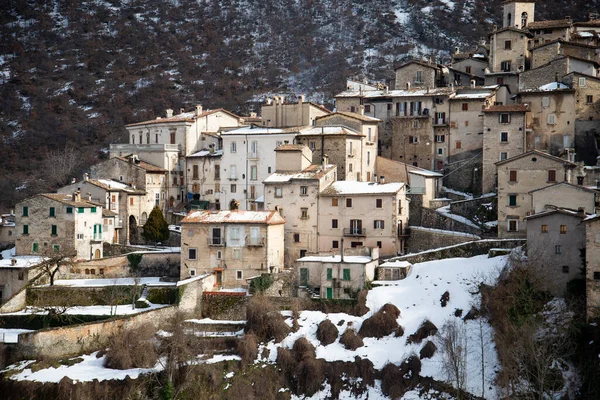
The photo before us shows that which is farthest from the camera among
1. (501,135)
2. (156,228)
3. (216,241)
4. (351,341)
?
(156,228)

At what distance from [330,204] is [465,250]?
10.2 metres

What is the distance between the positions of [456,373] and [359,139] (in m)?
28.1

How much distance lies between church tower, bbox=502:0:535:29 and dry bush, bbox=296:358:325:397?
160 ft

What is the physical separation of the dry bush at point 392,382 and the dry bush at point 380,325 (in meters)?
2.71

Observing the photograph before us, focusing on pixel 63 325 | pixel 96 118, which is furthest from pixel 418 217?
pixel 96 118

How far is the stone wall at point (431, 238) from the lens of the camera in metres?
59.7

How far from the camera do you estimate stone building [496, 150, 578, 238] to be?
58.6 meters

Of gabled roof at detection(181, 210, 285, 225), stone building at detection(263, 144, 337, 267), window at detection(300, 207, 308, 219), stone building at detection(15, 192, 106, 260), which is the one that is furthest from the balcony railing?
stone building at detection(15, 192, 106, 260)

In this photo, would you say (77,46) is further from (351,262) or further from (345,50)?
(351,262)

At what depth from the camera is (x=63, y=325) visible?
184 ft

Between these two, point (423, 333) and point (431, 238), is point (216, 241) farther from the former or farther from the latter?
point (423, 333)

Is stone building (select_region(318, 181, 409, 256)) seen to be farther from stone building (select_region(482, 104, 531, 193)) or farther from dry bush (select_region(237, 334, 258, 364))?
dry bush (select_region(237, 334, 258, 364))

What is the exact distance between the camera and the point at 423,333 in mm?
51844

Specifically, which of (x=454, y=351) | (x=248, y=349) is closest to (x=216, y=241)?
(x=248, y=349)
